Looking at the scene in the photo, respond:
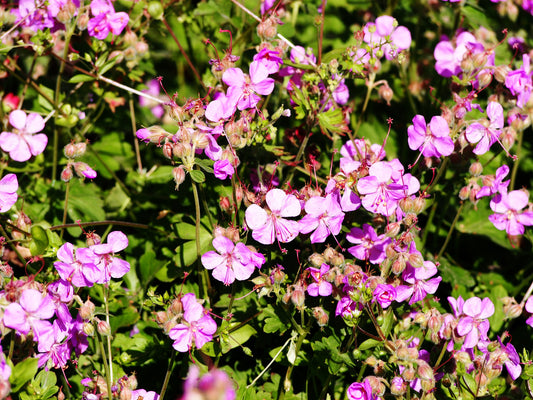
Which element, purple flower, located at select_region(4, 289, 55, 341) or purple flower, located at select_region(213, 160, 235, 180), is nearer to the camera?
purple flower, located at select_region(4, 289, 55, 341)

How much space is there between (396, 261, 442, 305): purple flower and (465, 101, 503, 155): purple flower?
47cm

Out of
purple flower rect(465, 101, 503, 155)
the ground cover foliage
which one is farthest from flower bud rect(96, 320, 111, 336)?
purple flower rect(465, 101, 503, 155)

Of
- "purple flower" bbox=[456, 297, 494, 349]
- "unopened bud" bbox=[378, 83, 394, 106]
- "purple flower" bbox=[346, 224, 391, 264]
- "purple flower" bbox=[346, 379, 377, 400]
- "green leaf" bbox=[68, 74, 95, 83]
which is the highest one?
"green leaf" bbox=[68, 74, 95, 83]

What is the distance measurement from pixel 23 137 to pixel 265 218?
1.12m

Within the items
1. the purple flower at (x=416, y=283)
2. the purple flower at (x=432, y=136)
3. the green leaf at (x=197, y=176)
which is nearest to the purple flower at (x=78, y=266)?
the green leaf at (x=197, y=176)

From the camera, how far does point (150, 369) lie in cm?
229

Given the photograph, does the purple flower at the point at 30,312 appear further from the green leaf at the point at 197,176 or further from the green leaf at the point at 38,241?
the green leaf at the point at 197,176

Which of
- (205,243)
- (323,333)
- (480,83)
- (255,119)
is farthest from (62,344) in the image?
(480,83)

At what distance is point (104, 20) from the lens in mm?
2447

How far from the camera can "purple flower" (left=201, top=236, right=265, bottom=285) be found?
6.00 feet

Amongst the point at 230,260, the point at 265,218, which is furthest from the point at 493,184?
the point at 230,260

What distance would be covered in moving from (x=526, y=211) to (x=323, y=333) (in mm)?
1000

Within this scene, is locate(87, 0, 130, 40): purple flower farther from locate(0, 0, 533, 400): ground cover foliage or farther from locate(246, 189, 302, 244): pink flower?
locate(246, 189, 302, 244): pink flower

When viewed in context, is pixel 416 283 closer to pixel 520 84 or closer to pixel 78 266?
pixel 520 84
